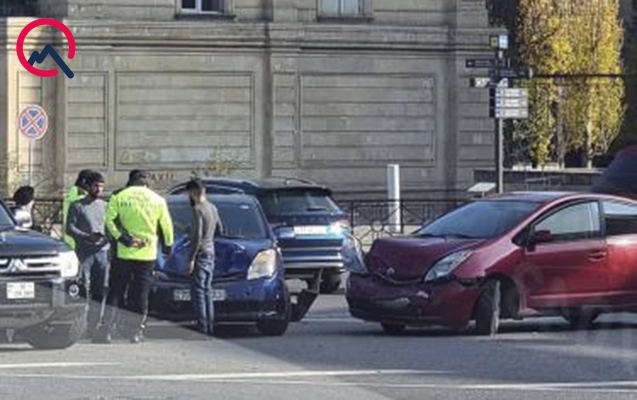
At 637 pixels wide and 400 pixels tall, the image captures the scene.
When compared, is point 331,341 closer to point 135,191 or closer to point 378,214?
point 135,191

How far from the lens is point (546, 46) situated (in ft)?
247

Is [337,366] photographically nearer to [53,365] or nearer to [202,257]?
[53,365]

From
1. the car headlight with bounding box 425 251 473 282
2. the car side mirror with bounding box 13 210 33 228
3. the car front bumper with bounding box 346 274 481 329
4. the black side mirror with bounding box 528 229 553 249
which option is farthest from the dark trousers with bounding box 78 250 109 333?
the black side mirror with bounding box 528 229 553 249

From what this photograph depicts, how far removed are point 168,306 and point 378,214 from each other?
22.1m

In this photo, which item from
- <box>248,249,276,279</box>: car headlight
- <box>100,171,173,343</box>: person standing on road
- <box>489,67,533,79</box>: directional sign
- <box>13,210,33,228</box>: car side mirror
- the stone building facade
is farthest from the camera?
the stone building facade

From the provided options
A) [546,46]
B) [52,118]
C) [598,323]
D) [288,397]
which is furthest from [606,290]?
[546,46]

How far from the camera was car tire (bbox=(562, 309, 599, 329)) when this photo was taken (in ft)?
66.3

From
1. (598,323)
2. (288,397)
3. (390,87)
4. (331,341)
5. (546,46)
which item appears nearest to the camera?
(288,397)

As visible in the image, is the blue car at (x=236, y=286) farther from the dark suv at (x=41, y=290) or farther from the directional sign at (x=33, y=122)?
the directional sign at (x=33, y=122)

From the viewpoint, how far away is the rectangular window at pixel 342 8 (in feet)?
163

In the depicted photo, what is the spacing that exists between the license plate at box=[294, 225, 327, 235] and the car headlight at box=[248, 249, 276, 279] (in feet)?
21.0

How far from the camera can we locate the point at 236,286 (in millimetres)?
19375

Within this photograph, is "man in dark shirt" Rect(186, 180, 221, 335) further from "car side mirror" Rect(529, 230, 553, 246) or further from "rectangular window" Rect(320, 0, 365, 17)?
"rectangular window" Rect(320, 0, 365, 17)

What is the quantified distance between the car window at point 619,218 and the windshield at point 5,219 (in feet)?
21.7
